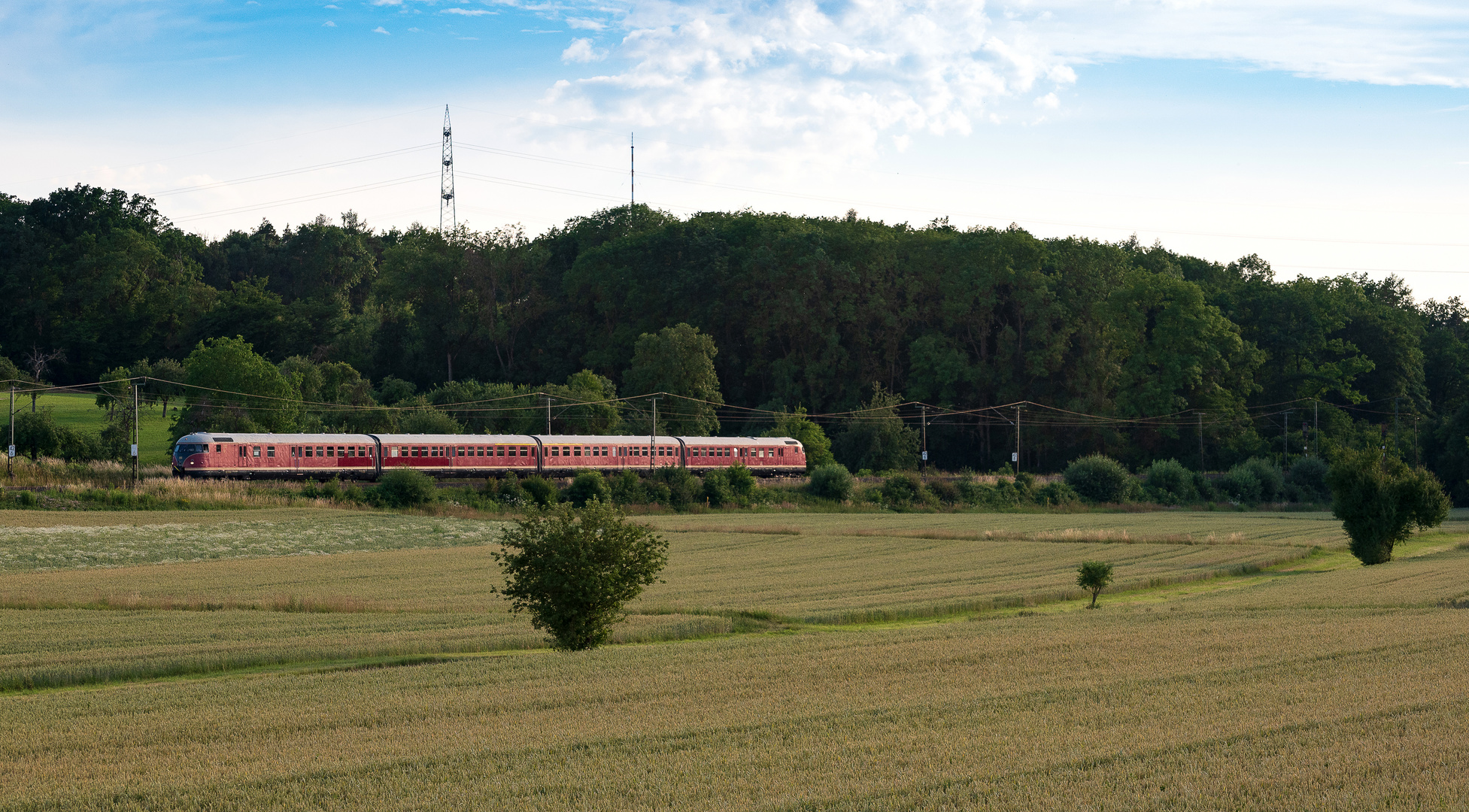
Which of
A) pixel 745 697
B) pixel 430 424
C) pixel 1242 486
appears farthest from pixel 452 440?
pixel 1242 486

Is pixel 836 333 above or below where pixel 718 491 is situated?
above

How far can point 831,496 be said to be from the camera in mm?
70812

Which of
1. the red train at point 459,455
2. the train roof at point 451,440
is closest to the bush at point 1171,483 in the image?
the red train at point 459,455

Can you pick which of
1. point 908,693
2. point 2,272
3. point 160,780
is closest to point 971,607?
point 908,693

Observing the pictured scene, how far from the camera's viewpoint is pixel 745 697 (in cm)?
1482

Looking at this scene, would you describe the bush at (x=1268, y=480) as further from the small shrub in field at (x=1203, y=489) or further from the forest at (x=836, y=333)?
A: the forest at (x=836, y=333)

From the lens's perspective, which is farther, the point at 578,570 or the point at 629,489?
the point at 629,489

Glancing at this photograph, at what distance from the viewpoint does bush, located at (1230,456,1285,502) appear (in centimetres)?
8250

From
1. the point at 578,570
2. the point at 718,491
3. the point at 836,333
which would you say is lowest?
the point at 718,491

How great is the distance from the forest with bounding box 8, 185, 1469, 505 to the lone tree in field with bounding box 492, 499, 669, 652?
6774 centimetres

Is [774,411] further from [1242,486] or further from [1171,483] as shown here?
[1242,486]

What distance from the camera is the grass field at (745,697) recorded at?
416 inches

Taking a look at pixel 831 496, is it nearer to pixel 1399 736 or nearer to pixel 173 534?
pixel 173 534

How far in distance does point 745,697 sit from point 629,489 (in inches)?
1918
